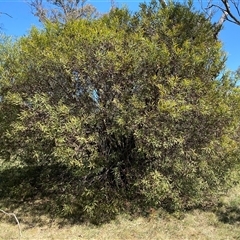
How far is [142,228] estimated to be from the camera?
4363 millimetres

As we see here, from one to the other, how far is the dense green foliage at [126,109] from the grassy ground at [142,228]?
9.3 inches

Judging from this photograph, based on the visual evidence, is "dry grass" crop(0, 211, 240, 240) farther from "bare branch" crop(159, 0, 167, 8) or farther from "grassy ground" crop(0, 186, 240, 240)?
"bare branch" crop(159, 0, 167, 8)

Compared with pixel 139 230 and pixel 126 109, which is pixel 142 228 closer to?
pixel 139 230

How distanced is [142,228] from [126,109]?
169cm

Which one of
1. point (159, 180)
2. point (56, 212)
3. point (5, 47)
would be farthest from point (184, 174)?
point (5, 47)

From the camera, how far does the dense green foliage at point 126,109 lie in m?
4.22

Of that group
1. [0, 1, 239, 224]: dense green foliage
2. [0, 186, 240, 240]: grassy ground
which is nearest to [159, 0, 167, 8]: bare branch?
[0, 1, 239, 224]: dense green foliage

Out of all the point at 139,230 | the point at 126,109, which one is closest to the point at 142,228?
the point at 139,230

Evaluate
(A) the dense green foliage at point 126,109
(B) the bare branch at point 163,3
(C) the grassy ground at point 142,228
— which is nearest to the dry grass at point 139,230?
(C) the grassy ground at point 142,228

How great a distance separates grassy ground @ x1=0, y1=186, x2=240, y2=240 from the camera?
414 centimetres

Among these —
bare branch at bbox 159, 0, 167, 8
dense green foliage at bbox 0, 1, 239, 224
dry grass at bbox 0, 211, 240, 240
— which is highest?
bare branch at bbox 159, 0, 167, 8

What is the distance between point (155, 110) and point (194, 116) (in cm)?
61

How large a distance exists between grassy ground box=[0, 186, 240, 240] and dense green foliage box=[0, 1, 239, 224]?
24 cm

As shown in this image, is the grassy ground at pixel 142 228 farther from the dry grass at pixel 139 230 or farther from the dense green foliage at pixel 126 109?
the dense green foliage at pixel 126 109
